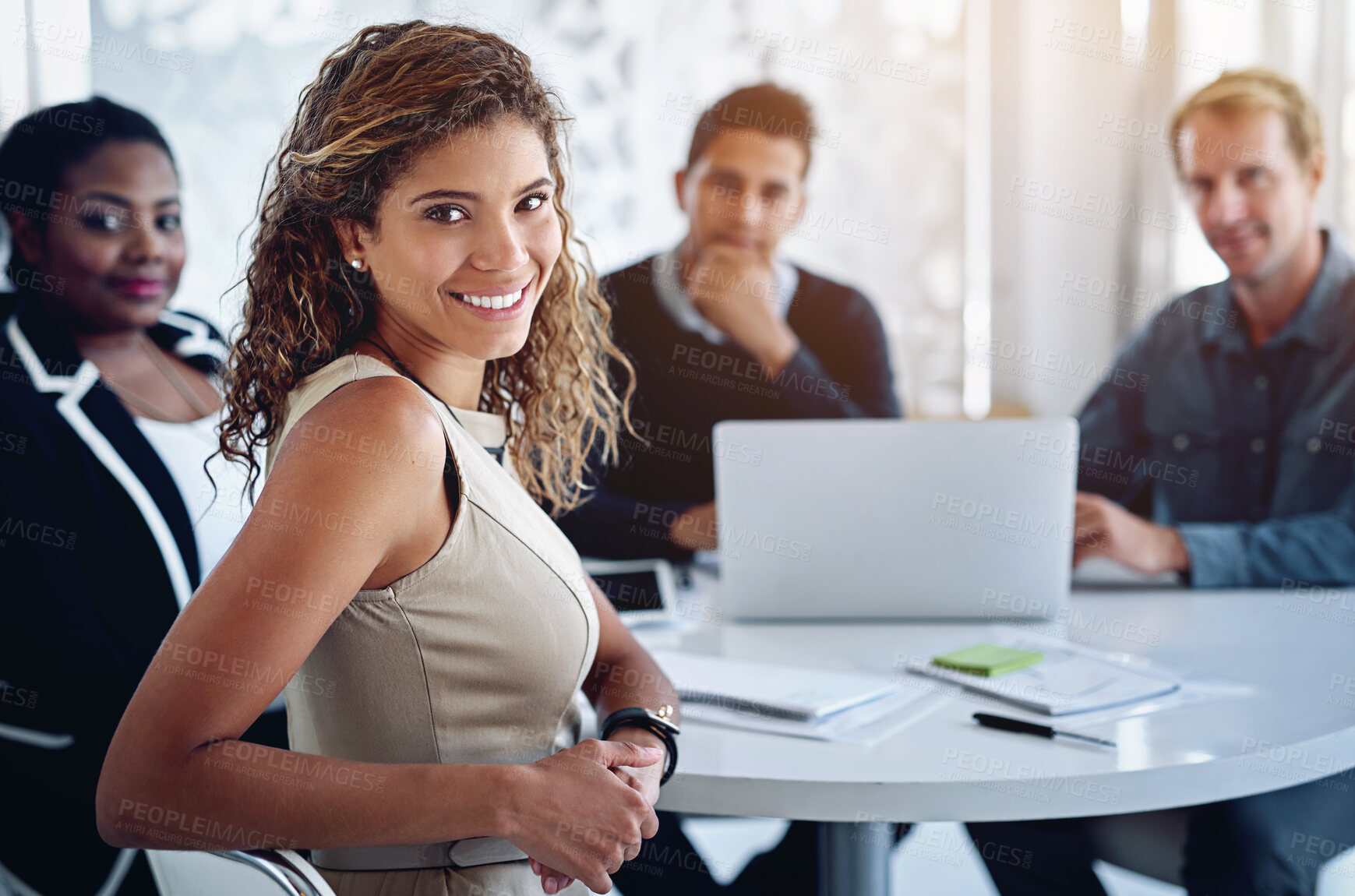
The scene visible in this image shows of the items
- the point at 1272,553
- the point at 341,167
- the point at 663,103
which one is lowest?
the point at 1272,553

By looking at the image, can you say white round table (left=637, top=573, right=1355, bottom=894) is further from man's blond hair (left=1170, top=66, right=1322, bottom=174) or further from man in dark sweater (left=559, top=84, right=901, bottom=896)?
man's blond hair (left=1170, top=66, right=1322, bottom=174)

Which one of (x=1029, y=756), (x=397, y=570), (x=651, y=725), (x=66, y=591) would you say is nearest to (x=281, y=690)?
(x=397, y=570)

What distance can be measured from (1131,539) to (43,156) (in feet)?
7.21

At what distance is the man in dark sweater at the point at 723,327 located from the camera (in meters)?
2.91

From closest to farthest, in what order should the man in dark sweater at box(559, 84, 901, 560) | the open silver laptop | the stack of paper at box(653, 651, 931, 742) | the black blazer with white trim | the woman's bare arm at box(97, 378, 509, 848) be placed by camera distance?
the woman's bare arm at box(97, 378, 509, 848) → the stack of paper at box(653, 651, 931, 742) → the open silver laptop → the black blazer with white trim → the man in dark sweater at box(559, 84, 901, 560)

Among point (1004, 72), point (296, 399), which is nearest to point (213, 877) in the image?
point (296, 399)

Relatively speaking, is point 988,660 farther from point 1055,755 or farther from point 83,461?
point 83,461

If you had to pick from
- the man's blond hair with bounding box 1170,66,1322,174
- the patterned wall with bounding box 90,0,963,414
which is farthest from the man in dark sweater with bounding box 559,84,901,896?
the man's blond hair with bounding box 1170,66,1322,174

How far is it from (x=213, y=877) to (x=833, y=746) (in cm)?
65

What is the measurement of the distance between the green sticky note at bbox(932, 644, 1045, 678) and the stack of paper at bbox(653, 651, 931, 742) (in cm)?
9

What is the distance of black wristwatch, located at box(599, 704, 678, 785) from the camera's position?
44.9 inches

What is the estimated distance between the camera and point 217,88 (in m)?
2.46

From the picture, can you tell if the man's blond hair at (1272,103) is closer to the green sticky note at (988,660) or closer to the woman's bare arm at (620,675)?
the green sticky note at (988,660)

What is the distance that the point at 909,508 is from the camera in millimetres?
1621
